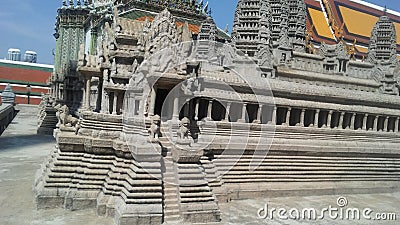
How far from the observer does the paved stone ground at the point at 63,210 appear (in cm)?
1230

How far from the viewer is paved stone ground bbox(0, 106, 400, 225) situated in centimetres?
1230

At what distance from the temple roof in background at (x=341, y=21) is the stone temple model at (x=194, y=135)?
73.2ft

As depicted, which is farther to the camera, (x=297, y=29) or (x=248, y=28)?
(x=297, y=29)

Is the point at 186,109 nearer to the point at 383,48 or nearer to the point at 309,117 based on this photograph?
the point at 309,117

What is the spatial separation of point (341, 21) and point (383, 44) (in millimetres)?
17328

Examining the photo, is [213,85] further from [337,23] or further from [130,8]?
[337,23]

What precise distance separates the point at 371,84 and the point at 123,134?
2605 centimetres

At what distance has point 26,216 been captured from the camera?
12195 mm

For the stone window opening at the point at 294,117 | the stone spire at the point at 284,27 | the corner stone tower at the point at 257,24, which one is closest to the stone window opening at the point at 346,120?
the stone window opening at the point at 294,117

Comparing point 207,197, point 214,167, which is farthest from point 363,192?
point 207,197

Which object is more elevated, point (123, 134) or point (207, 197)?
point (123, 134)

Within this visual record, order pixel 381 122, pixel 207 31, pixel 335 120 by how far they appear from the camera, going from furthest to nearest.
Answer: pixel 207 31
pixel 381 122
pixel 335 120

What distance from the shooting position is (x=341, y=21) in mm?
54094

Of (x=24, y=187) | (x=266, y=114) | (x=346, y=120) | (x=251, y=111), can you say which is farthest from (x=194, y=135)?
(x=346, y=120)
